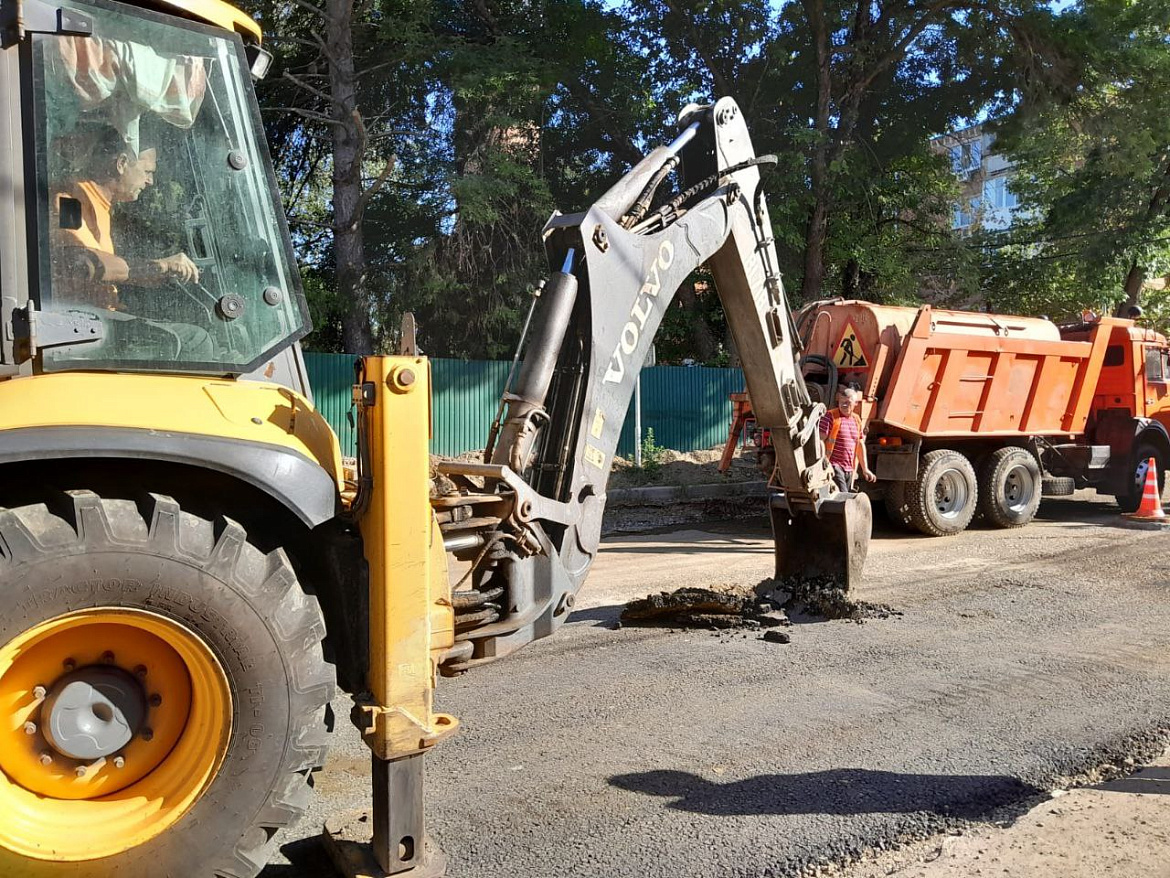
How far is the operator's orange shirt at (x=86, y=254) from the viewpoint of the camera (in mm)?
2660

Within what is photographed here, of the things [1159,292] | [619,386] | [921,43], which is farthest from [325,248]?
[1159,292]

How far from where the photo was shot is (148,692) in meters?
2.60

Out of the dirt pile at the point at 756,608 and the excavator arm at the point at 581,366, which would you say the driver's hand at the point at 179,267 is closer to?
the excavator arm at the point at 581,366

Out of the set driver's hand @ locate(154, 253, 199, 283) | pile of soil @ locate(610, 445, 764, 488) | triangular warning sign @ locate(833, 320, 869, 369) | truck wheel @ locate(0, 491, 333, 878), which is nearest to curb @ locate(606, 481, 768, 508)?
pile of soil @ locate(610, 445, 764, 488)

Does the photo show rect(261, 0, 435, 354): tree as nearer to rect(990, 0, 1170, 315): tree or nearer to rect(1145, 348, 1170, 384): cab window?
rect(1145, 348, 1170, 384): cab window

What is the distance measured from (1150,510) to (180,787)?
1230cm

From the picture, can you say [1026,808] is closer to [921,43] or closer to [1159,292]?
[921,43]

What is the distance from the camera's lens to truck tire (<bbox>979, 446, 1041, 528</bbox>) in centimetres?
1134

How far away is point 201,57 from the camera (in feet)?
9.77

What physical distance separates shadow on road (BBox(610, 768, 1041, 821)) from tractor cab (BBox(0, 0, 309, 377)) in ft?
7.51

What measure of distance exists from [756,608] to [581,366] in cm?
296

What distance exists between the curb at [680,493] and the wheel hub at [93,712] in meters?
10.8

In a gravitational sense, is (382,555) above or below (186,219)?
below

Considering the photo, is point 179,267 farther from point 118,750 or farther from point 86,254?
point 118,750
